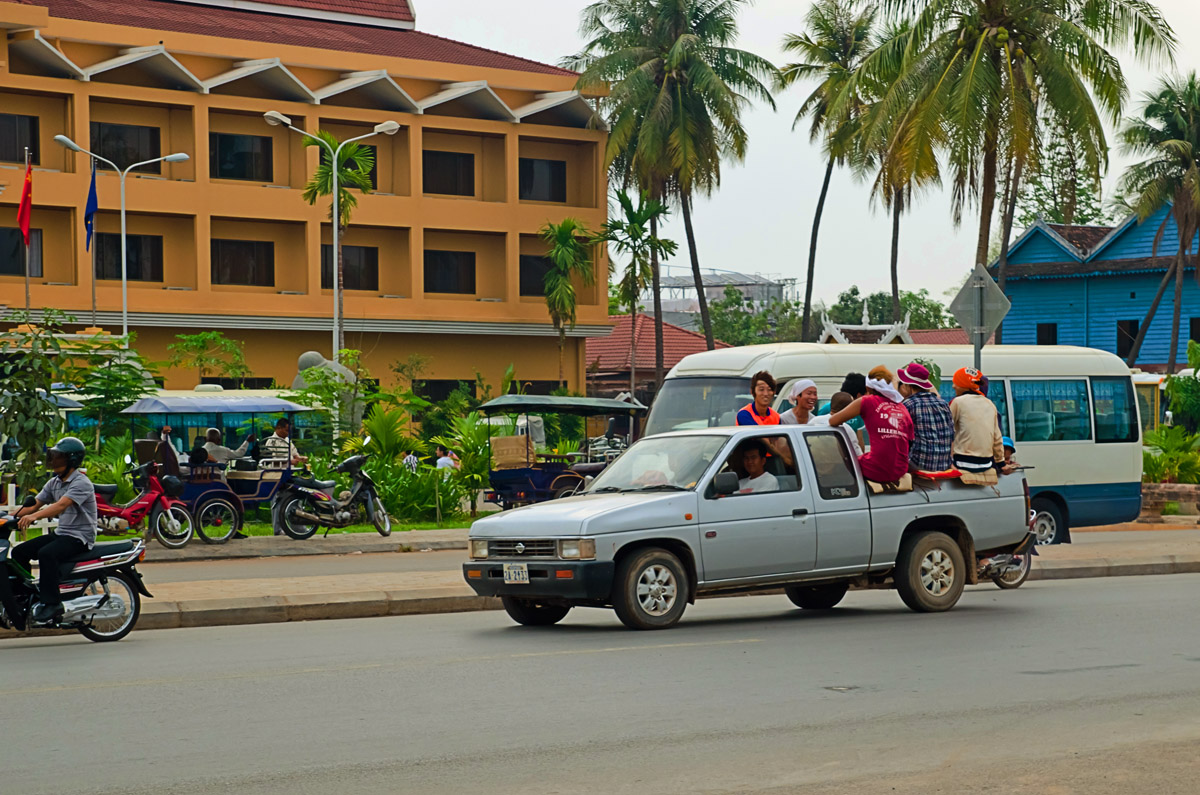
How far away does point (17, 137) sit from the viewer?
44.0m

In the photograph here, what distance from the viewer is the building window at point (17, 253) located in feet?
143

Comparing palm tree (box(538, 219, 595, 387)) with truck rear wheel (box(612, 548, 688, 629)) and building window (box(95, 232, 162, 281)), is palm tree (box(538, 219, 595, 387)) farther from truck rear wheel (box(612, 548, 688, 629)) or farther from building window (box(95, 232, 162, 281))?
truck rear wheel (box(612, 548, 688, 629))

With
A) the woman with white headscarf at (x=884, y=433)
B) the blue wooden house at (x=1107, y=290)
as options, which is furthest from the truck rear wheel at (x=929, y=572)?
the blue wooden house at (x=1107, y=290)

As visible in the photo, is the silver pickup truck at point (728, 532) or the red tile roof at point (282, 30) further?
the red tile roof at point (282, 30)

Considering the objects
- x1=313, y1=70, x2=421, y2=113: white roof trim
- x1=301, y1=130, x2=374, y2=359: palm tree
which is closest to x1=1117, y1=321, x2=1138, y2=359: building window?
x1=313, y1=70, x2=421, y2=113: white roof trim

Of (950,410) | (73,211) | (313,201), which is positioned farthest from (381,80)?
(950,410)

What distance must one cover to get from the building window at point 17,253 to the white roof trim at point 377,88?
381 inches

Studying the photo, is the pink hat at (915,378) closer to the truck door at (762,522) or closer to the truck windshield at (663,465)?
the truck door at (762,522)

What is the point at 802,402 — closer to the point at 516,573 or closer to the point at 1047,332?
the point at 516,573

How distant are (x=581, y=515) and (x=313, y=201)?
113ft

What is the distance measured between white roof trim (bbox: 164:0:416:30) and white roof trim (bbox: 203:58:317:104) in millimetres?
7290

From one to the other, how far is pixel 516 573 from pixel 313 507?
36.9ft

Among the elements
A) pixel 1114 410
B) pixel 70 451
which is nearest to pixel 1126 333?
pixel 1114 410

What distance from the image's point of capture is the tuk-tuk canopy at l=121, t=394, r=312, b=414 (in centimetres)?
2439
